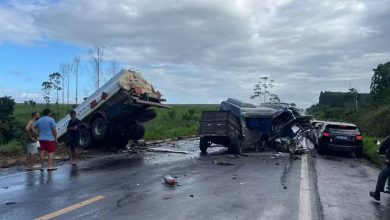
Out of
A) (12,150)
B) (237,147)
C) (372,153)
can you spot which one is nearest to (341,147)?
(372,153)

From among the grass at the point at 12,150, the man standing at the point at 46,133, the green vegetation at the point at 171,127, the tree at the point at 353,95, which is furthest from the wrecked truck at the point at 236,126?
the tree at the point at 353,95

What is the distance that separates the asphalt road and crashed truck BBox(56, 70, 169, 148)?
4534 millimetres

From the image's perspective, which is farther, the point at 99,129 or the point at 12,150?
the point at 99,129

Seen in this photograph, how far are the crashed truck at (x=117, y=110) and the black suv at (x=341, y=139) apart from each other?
301 inches

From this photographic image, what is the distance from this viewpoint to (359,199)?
32.5ft

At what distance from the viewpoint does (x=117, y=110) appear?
1989 cm

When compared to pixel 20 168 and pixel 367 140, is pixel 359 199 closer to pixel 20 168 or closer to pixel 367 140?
pixel 20 168

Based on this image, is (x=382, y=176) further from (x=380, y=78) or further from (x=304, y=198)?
(x=380, y=78)

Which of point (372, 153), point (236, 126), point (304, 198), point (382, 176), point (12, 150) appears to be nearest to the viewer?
point (304, 198)

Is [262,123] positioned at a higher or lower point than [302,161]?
higher

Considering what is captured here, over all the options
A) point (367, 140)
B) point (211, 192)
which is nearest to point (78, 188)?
point (211, 192)

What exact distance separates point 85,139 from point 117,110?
2463 millimetres

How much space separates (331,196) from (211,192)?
2566 millimetres

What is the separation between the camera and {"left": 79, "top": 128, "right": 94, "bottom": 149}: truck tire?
20938mm
